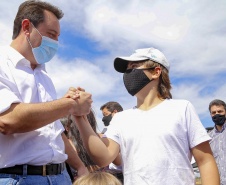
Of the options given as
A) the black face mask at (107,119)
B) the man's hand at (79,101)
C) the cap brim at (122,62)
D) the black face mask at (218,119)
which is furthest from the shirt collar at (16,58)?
the black face mask at (218,119)

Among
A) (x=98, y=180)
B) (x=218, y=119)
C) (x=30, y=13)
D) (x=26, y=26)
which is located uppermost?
(x=30, y=13)

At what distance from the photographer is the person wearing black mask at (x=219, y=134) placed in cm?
535

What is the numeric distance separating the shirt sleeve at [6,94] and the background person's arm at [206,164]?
5.01 feet

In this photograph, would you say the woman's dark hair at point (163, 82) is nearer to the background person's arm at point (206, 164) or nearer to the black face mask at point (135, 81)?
the black face mask at point (135, 81)

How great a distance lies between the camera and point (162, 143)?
2432mm

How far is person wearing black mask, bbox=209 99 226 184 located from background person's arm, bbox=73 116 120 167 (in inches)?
131

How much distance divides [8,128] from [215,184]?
1668mm

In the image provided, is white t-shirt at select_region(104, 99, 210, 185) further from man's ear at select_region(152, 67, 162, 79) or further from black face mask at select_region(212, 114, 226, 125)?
black face mask at select_region(212, 114, 226, 125)

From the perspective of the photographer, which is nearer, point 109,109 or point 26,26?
point 26,26

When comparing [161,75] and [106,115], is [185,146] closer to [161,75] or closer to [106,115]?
[161,75]

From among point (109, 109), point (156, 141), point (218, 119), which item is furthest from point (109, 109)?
point (156, 141)

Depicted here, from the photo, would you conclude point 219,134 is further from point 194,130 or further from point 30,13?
point 30,13

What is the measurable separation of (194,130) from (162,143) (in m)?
0.29

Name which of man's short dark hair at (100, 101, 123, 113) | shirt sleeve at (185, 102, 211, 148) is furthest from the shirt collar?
man's short dark hair at (100, 101, 123, 113)
